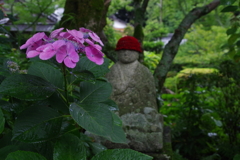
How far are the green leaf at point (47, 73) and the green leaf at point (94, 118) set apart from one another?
140mm

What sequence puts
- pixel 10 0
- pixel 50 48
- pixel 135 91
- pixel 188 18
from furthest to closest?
pixel 10 0
pixel 188 18
pixel 135 91
pixel 50 48

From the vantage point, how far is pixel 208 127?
3324mm

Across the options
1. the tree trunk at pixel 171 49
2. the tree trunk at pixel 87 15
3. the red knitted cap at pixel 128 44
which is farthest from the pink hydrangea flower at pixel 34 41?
the tree trunk at pixel 171 49

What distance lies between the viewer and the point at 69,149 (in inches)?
20.1

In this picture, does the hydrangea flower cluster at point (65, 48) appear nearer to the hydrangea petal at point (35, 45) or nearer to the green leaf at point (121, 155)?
the hydrangea petal at point (35, 45)

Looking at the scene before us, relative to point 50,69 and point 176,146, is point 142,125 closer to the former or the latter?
point 176,146

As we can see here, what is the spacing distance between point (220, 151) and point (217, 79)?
913mm

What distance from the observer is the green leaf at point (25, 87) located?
1.69ft

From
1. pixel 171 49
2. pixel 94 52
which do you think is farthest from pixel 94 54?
pixel 171 49

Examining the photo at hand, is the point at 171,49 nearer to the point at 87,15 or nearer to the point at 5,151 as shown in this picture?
the point at 87,15

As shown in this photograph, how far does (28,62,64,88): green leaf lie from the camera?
0.65m

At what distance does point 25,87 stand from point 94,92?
202mm

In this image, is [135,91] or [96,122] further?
[135,91]

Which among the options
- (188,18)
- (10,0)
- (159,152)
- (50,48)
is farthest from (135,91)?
(10,0)
